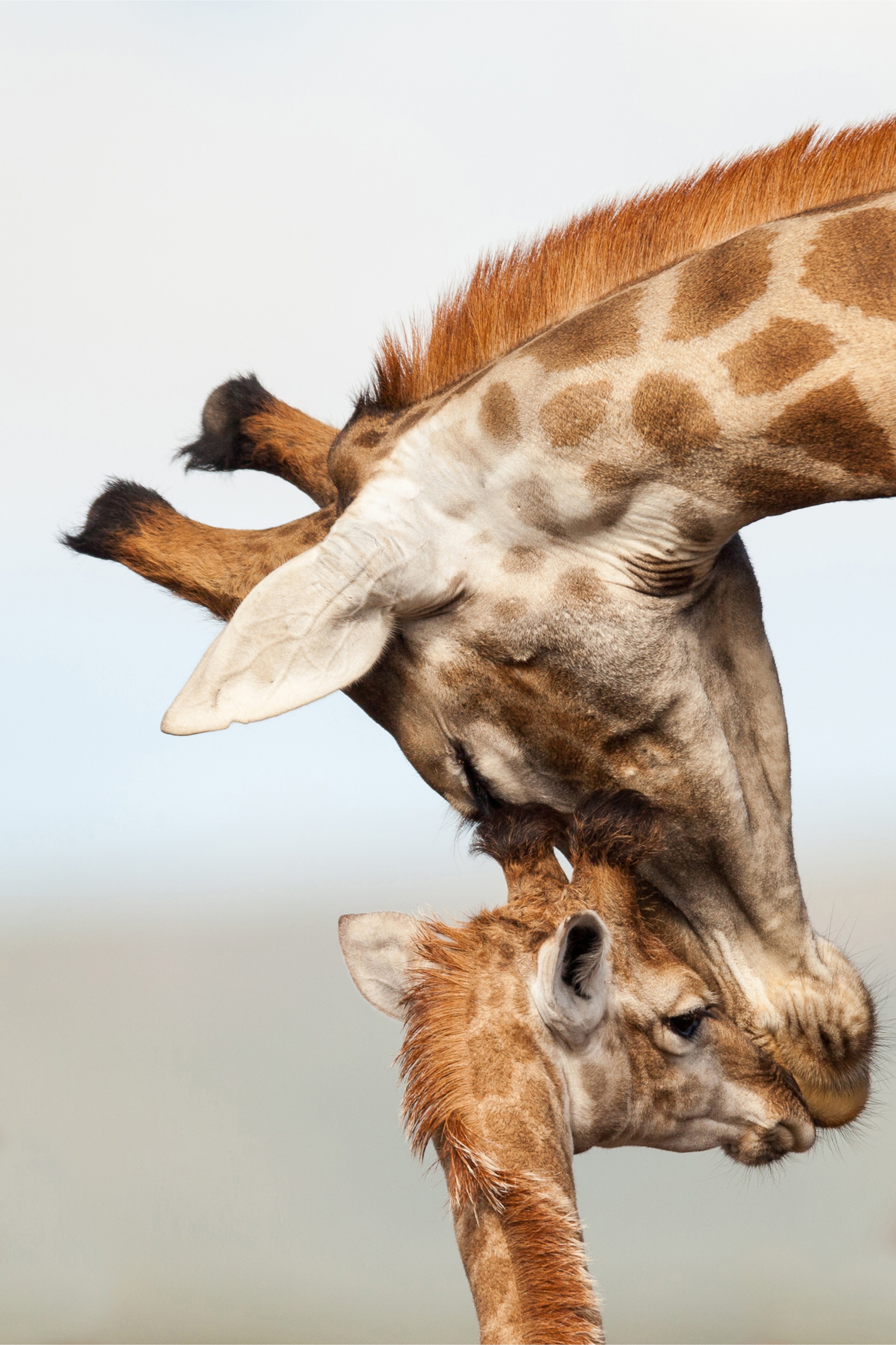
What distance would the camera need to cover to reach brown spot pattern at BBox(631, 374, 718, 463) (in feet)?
6.58

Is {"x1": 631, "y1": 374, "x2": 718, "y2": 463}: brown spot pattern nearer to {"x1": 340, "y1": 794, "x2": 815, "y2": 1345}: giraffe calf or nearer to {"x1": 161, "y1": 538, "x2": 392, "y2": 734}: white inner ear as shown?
{"x1": 161, "y1": 538, "x2": 392, "y2": 734}: white inner ear

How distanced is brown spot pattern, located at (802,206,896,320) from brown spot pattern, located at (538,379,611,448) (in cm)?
38

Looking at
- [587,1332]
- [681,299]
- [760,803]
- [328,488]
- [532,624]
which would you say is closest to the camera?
[587,1332]

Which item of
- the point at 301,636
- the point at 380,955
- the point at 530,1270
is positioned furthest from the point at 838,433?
the point at 530,1270

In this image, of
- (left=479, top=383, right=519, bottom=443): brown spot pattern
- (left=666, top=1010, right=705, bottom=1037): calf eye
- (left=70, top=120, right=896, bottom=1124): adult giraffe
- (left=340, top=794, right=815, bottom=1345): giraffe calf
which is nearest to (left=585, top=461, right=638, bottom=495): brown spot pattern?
(left=70, top=120, right=896, bottom=1124): adult giraffe

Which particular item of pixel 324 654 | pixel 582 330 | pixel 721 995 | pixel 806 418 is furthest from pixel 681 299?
pixel 721 995

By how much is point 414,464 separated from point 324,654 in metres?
0.41

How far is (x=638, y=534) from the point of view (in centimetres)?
216

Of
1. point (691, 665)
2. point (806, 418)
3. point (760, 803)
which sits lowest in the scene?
point (760, 803)

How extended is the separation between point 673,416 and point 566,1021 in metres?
1.06

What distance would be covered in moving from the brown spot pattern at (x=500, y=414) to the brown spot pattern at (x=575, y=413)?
0.05m

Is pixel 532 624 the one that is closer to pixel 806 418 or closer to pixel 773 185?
pixel 806 418

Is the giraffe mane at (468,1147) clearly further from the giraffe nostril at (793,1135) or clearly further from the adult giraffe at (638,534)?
the giraffe nostril at (793,1135)

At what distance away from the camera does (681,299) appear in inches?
81.4
